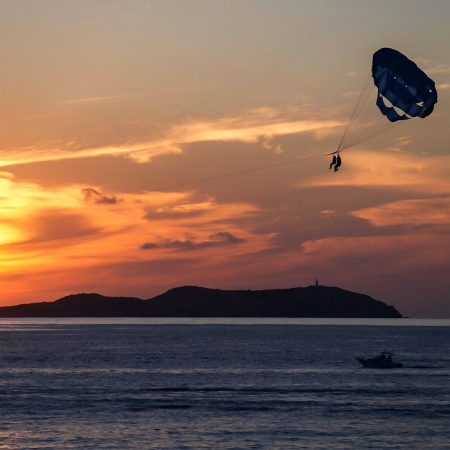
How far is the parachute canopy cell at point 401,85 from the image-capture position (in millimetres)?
69625

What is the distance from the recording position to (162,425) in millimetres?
A: 78438

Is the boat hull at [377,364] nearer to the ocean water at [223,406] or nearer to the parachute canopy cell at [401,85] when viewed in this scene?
the ocean water at [223,406]

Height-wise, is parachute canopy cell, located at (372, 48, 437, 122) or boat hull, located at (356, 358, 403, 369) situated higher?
parachute canopy cell, located at (372, 48, 437, 122)

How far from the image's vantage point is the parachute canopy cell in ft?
228

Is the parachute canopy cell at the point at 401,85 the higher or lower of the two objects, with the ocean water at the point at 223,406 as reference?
higher

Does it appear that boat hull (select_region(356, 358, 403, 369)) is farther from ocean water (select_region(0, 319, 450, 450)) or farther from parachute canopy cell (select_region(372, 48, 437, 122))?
parachute canopy cell (select_region(372, 48, 437, 122))

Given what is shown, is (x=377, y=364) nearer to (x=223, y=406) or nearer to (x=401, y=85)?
(x=223, y=406)

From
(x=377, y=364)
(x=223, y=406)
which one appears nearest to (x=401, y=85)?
(x=223, y=406)

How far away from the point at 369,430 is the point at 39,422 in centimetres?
2709

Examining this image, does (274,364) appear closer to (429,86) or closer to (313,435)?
(313,435)

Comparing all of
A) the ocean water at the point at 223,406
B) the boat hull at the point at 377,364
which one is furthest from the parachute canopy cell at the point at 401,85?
the boat hull at the point at 377,364

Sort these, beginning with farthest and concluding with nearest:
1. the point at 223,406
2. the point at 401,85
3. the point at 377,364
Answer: the point at 377,364 < the point at 223,406 < the point at 401,85

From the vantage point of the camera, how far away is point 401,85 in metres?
70.6

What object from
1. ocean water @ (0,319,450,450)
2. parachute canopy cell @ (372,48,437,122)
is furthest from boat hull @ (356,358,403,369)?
parachute canopy cell @ (372,48,437,122)
